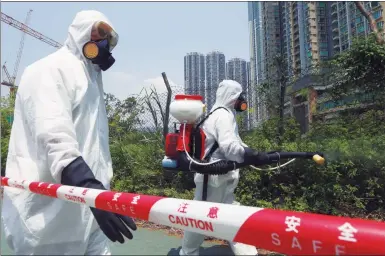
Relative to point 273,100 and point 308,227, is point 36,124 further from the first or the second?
point 273,100

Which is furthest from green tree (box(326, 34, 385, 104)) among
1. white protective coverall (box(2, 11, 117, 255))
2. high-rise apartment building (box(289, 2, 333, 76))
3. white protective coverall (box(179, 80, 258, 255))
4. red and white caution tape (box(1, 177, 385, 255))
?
high-rise apartment building (box(289, 2, 333, 76))

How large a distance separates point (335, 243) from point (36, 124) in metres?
1.09

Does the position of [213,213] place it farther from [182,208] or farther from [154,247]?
[154,247]

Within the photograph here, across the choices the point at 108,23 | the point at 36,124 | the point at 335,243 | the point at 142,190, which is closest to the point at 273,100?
the point at 142,190

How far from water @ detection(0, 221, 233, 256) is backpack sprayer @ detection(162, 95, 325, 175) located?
4.01ft

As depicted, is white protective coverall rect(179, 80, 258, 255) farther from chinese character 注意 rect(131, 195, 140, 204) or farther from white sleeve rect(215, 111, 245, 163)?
chinese character 注意 rect(131, 195, 140, 204)

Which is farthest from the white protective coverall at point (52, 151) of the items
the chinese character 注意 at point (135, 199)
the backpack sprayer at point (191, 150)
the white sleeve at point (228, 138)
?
the white sleeve at point (228, 138)

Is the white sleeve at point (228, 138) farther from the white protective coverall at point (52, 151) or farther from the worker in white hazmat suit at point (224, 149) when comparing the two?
the white protective coverall at point (52, 151)

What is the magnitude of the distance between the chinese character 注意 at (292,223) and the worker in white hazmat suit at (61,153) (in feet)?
2.25

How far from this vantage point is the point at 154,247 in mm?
3924

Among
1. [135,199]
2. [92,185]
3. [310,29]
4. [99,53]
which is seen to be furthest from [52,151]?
[310,29]

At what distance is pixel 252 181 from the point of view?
16.4 ft

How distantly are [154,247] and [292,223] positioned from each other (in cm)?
348

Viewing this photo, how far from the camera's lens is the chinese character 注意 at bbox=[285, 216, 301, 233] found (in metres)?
0.69
